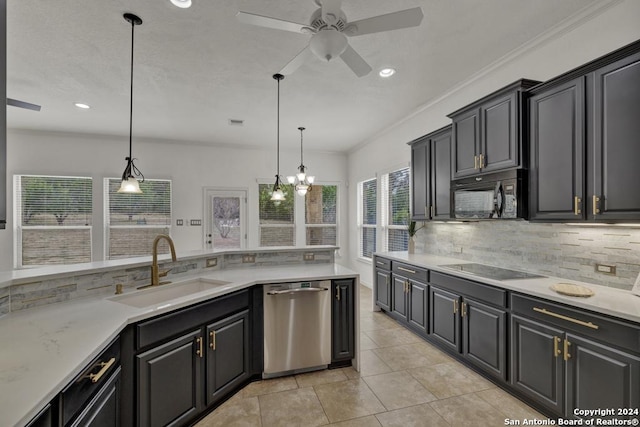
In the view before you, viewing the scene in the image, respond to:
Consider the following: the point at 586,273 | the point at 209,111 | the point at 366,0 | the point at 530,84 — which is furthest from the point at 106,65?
the point at 586,273

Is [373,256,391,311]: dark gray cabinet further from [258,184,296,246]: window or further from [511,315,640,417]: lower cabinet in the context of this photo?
[258,184,296,246]: window

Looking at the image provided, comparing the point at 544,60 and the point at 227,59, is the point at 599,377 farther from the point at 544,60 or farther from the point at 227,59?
the point at 227,59

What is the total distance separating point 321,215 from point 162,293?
487cm

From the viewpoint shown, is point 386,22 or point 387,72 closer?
point 386,22

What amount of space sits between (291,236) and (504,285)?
491cm

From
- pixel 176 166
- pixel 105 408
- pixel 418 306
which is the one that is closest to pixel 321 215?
pixel 176 166

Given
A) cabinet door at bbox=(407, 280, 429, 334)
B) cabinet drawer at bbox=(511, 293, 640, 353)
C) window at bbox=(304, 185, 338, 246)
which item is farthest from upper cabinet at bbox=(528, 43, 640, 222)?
window at bbox=(304, 185, 338, 246)

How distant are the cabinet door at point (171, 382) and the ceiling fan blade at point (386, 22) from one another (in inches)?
86.2

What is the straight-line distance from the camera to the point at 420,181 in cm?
404

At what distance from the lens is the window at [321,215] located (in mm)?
6965

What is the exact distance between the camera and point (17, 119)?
4695 mm

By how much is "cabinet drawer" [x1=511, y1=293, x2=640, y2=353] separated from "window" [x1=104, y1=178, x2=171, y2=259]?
5892 mm

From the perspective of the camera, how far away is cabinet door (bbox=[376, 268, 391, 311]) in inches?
163

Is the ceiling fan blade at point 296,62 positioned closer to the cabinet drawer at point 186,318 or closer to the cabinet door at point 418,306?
the cabinet drawer at point 186,318
